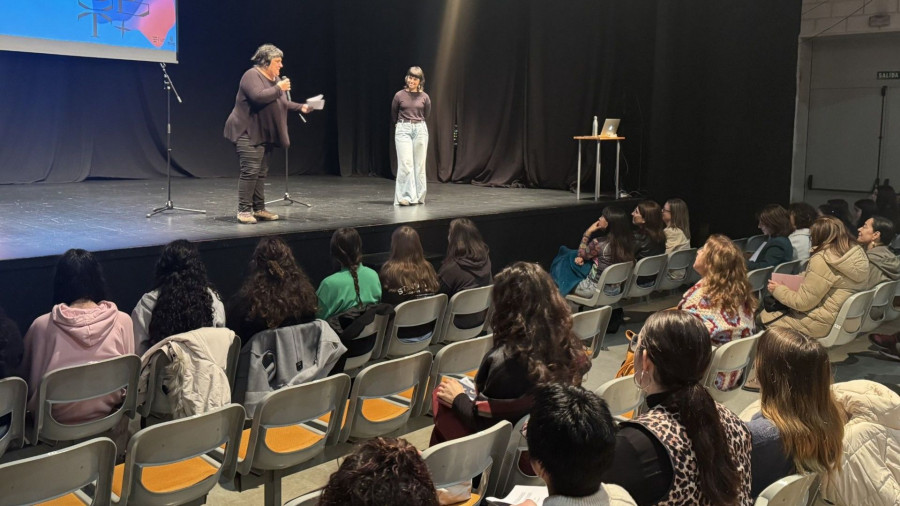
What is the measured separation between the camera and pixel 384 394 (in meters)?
3.03

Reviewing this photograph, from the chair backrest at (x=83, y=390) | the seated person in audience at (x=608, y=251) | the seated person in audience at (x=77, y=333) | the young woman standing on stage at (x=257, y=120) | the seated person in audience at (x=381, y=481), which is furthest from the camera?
the young woman standing on stage at (x=257, y=120)

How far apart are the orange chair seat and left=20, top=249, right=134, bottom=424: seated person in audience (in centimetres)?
62

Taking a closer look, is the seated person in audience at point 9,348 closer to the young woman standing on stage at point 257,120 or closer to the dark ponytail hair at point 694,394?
the dark ponytail hair at point 694,394

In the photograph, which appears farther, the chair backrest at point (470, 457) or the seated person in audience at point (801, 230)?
the seated person in audience at point (801, 230)

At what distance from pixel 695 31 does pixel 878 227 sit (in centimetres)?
389

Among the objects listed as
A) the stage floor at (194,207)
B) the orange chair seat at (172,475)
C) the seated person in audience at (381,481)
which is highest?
the seated person in audience at (381,481)

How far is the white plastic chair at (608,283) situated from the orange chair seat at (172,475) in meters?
3.26

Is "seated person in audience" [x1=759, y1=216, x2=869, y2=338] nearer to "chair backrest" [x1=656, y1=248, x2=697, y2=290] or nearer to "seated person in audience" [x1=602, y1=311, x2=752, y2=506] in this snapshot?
"chair backrest" [x1=656, y1=248, x2=697, y2=290]

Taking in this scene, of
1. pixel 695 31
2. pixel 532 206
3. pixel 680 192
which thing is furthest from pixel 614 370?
pixel 695 31

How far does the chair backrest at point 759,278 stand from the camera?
526 cm

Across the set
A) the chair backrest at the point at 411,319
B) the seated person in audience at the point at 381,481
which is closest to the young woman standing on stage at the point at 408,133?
the chair backrest at the point at 411,319

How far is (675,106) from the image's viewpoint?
28.9 feet

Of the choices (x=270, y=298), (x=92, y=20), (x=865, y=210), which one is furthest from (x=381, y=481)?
(x=92, y=20)

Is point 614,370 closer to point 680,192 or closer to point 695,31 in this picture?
point 680,192
